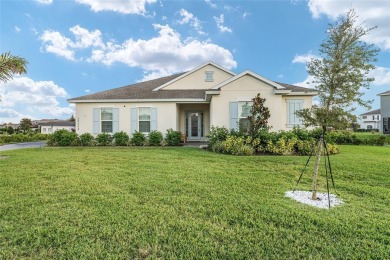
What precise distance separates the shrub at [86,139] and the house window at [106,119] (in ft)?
3.86

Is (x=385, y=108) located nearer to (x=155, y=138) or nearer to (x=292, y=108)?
(x=292, y=108)

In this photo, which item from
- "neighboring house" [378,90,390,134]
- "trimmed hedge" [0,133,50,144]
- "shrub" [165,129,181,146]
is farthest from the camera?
"neighboring house" [378,90,390,134]

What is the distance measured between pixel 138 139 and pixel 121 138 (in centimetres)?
124

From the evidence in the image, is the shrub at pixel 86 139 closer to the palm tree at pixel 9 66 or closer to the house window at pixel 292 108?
the palm tree at pixel 9 66

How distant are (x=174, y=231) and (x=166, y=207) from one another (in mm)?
985

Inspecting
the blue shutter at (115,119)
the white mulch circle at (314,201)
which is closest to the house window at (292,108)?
the white mulch circle at (314,201)

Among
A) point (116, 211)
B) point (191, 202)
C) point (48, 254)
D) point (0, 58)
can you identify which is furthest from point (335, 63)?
point (0, 58)

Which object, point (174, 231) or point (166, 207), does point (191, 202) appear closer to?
point (166, 207)

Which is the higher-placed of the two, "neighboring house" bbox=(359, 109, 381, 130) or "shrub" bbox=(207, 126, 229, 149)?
"neighboring house" bbox=(359, 109, 381, 130)

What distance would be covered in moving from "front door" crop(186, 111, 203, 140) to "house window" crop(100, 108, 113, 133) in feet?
20.7

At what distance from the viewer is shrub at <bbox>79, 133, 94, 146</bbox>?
1675 cm

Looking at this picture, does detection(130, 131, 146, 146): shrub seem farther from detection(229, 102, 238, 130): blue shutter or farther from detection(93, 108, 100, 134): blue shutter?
detection(229, 102, 238, 130): blue shutter

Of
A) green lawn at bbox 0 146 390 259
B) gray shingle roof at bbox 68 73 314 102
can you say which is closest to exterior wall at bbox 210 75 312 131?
gray shingle roof at bbox 68 73 314 102

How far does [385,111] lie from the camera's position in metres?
28.4
